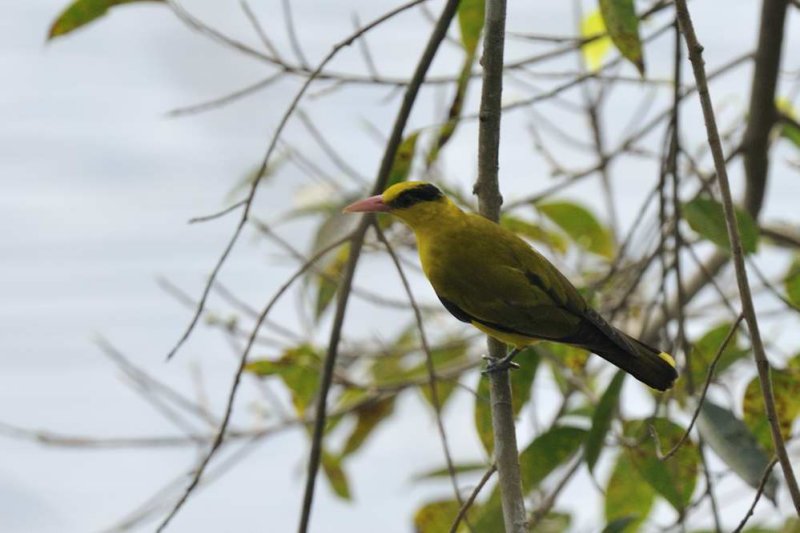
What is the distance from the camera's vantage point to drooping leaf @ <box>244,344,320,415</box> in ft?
9.16

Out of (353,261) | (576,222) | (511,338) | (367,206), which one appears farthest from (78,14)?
(576,222)

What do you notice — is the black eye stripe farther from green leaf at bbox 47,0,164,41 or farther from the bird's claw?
green leaf at bbox 47,0,164,41

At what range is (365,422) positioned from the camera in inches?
132

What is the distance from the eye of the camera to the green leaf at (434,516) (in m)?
2.76

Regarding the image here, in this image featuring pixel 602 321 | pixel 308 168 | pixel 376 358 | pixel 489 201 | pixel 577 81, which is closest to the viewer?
pixel 489 201

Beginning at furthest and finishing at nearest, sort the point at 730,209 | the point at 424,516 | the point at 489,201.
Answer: the point at 424,516, the point at 489,201, the point at 730,209

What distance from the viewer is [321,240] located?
2596 mm

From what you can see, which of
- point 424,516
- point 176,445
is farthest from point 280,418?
point 424,516

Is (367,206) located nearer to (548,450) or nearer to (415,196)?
(415,196)

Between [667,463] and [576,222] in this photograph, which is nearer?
[667,463]

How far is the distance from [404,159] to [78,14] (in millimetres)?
691

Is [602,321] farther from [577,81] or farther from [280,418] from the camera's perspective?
[280,418]

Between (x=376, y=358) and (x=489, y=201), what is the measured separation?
149 centimetres

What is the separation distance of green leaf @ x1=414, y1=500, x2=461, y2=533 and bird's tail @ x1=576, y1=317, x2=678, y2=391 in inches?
25.8
